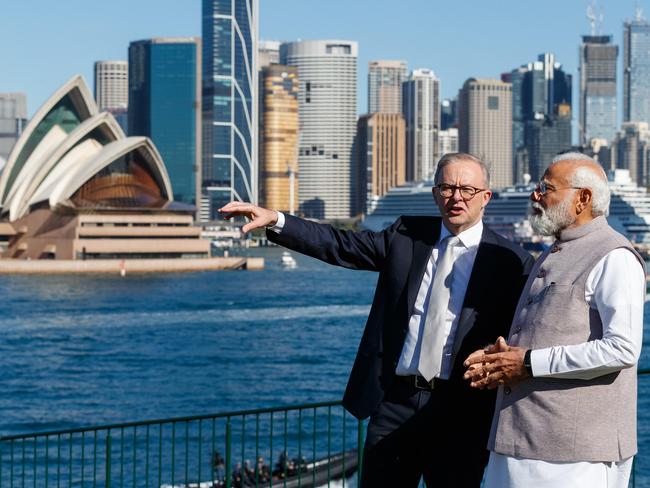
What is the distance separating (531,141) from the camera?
175 metres

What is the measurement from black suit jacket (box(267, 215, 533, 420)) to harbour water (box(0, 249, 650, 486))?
1292 cm

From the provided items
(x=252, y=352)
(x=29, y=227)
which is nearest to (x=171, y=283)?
(x=29, y=227)

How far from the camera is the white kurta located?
2.65 meters

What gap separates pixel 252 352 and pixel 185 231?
36.0 m

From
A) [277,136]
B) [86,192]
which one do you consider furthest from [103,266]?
[277,136]

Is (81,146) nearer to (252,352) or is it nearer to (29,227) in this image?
(29,227)

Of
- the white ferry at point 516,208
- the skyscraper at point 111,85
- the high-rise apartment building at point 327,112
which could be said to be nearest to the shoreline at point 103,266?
the white ferry at point 516,208

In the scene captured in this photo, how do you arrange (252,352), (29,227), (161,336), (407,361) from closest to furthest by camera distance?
(407,361)
(252,352)
(161,336)
(29,227)

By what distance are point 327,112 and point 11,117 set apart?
157 ft

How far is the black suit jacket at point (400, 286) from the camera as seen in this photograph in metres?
3.11

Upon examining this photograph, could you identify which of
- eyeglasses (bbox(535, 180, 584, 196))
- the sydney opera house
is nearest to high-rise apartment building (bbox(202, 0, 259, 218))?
the sydney opera house

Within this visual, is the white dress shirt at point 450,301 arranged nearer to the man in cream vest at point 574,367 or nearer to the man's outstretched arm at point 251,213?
the man in cream vest at point 574,367

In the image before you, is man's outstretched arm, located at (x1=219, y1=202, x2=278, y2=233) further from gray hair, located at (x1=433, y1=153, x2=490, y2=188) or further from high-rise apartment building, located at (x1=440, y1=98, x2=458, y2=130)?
high-rise apartment building, located at (x1=440, y1=98, x2=458, y2=130)

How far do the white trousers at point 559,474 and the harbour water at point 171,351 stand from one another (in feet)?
43.4
